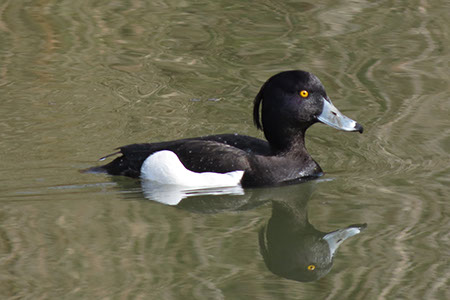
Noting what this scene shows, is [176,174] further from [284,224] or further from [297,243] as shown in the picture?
[297,243]

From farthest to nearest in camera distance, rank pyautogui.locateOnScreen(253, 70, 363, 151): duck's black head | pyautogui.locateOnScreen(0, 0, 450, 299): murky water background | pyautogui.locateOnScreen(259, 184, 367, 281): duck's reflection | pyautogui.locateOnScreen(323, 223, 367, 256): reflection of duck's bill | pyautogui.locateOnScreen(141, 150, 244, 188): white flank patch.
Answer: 1. pyautogui.locateOnScreen(253, 70, 363, 151): duck's black head
2. pyautogui.locateOnScreen(141, 150, 244, 188): white flank patch
3. pyautogui.locateOnScreen(323, 223, 367, 256): reflection of duck's bill
4. pyautogui.locateOnScreen(259, 184, 367, 281): duck's reflection
5. pyautogui.locateOnScreen(0, 0, 450, 299): murky water background

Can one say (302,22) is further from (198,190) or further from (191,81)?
(198,190)

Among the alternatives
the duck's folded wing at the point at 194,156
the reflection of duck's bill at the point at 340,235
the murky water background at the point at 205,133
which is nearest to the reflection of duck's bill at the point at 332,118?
the murky water background at the point at 205,133

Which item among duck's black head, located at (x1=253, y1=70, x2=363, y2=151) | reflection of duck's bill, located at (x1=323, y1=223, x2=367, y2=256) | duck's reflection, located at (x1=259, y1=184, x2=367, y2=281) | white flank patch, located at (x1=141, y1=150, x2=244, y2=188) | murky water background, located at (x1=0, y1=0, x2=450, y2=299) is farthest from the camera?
duck's black head, located at (x1=253, y1=70, x2=363, y2=151)

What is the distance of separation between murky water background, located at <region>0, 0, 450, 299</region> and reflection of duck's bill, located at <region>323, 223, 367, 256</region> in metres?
0.09

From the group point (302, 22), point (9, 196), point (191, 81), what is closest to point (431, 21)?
point (302, 22)

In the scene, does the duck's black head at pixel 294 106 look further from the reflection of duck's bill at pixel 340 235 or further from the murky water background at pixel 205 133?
the reflection of duck's bill at pixel 340 235

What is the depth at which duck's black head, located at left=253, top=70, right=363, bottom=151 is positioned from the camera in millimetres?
7258

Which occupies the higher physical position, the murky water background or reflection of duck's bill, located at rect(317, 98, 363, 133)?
reflection of duck's bill, located at rect(317, 98, 363, 133)

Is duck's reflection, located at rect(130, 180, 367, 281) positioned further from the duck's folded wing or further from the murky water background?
the duck's folded wing

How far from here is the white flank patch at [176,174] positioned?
23.5 ft

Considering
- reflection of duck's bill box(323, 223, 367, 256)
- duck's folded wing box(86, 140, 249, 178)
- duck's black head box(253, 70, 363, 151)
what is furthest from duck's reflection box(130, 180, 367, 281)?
duck's black head box(253, 70, 363, 151)

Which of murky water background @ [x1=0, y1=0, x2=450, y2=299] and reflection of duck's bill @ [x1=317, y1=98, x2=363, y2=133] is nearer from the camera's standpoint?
murky water background @ [x1=0, y1=0, x2=450, y2=299]

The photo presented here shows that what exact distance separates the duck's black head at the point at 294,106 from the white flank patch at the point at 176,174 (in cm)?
59
